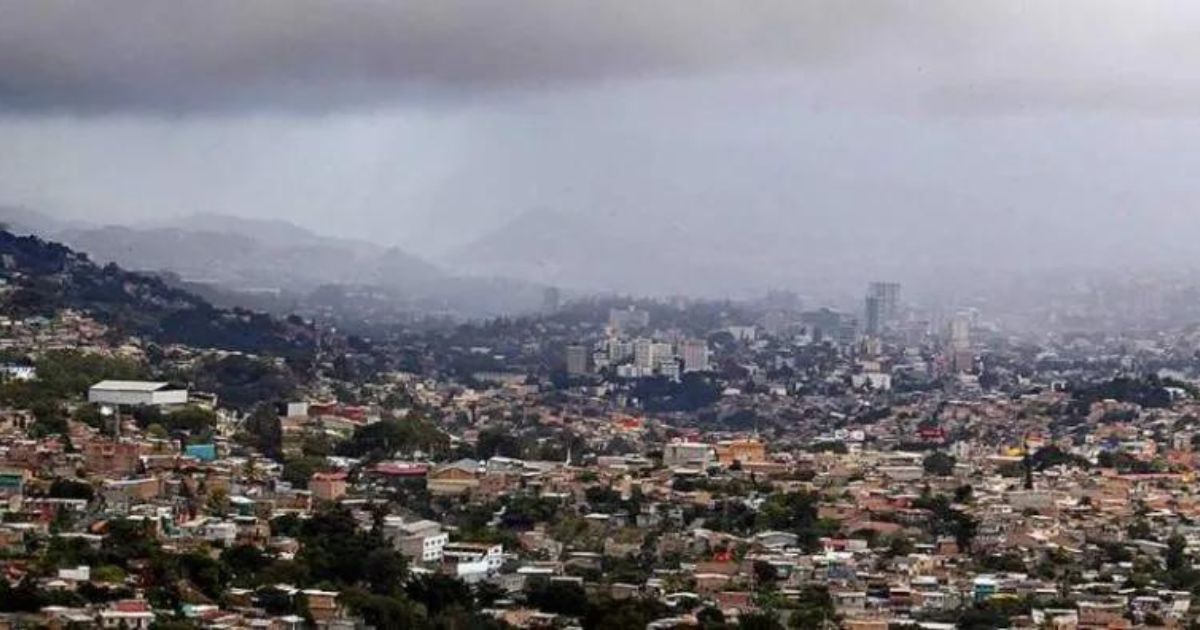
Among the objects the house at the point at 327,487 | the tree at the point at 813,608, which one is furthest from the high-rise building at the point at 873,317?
the tree at the point at 813,608

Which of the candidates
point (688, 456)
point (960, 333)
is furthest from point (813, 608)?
point (960, 333)

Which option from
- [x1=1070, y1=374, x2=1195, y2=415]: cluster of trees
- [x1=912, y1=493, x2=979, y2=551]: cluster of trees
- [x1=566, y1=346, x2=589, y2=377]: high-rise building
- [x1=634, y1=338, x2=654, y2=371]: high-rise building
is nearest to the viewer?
[x1=912, y1=493, x2=979, y2=551]: cluster of trees

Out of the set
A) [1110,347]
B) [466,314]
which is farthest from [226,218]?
[1110,347]

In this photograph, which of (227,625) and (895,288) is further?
(895,288)

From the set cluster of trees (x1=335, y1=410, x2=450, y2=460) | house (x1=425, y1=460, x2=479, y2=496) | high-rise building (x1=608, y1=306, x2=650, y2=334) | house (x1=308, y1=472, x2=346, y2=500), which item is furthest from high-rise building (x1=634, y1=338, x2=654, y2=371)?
house (x1=308, y1=472, x2=346, y2=500)

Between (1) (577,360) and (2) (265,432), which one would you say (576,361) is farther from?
(2) (265,432)

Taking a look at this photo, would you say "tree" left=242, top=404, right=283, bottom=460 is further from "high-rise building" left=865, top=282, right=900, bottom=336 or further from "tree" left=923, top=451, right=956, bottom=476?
"high-rise building" left=865, top=282, right=900, bottom=336

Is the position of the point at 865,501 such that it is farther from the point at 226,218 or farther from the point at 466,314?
the point at 226,218
